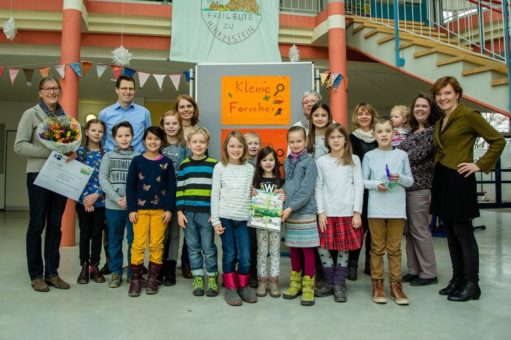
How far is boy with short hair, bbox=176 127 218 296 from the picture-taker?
8.64 feet

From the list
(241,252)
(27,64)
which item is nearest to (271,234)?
(241,252)

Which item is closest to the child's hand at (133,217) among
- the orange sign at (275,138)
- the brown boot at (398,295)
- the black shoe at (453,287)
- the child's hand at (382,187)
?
the orange sign at (275,138)

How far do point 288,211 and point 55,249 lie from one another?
1.63 metres

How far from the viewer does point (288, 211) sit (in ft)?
8.20

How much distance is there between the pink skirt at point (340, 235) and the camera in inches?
99.3

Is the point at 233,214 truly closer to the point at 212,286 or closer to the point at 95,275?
the point at 212,286

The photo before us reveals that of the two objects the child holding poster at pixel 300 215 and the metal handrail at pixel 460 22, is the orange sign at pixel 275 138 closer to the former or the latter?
the child holding poster at pixel 300 215

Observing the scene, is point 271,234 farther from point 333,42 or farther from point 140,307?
point 333,42

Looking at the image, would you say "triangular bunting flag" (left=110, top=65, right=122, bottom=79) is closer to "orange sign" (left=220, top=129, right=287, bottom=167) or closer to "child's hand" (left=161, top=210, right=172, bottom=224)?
"orange sign" (left=220, top=129, right=287, bottom=167)

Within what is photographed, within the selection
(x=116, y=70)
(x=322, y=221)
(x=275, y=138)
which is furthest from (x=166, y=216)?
(x=116, y=70)

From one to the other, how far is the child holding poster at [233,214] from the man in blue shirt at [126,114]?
2.64ft

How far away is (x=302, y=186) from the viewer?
2523mm

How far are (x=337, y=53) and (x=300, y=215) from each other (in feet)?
11.0

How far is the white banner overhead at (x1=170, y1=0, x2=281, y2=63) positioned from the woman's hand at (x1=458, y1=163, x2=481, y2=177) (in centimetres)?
358
